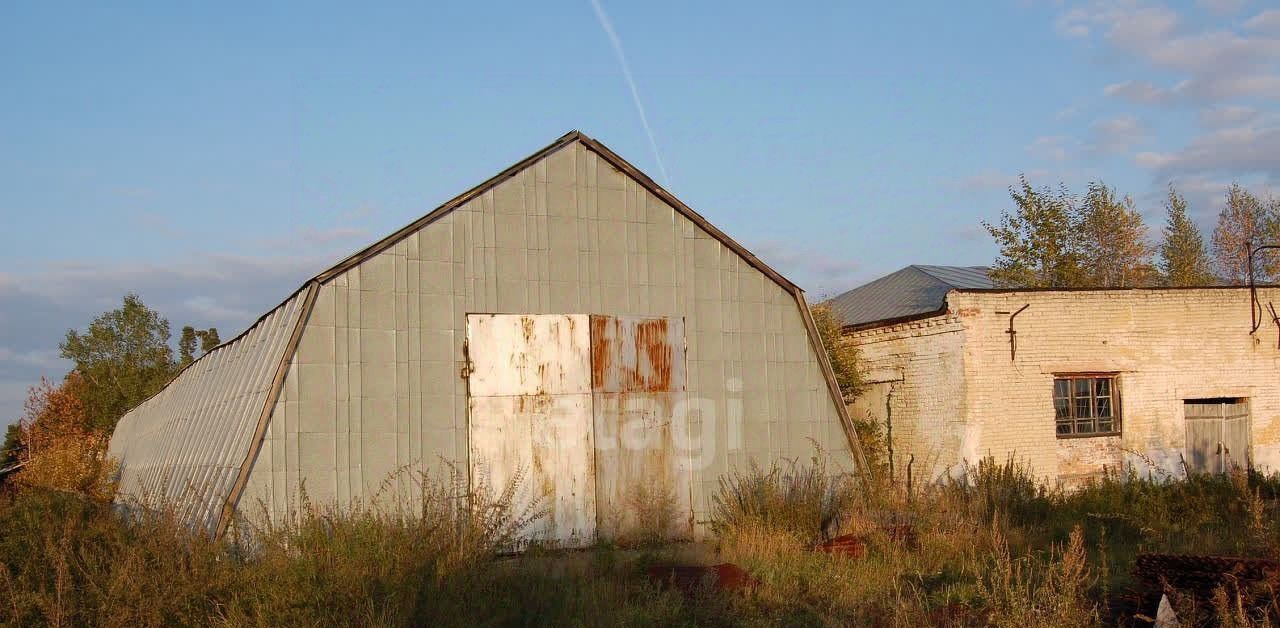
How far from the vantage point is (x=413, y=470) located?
1207cm

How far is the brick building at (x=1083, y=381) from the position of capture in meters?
16.9

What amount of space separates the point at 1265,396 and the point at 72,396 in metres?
39.2

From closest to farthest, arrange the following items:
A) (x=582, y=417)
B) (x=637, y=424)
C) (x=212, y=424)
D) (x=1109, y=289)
A: (x=212, y=424), (x=582, y=417), (x=637, y=424), (x=1109, y=289)

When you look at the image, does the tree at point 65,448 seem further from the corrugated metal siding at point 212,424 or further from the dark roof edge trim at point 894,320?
the dark roof edge trim at point 894,320

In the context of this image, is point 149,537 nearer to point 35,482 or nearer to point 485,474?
point 485,474

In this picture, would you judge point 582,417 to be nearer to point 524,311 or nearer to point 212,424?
point 524,311

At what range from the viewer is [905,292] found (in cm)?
2233

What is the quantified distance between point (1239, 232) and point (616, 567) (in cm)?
4032

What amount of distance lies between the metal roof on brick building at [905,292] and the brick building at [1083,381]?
235 centimetres

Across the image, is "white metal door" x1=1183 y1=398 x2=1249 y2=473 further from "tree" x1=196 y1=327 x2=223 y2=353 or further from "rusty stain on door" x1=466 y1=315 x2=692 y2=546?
"tree" x1=196 y1=327 x2=223 y2=353

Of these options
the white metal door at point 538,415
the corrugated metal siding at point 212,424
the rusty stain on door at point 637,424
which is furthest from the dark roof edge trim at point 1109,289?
the corrugated metal siding at point 212,424

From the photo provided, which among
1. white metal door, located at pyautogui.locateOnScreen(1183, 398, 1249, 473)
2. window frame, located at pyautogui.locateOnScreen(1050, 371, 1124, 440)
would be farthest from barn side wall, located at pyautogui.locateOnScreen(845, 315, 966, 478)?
white metal door, located at pyautogui.locateOnScreen(1183, 398, 1249, 473)

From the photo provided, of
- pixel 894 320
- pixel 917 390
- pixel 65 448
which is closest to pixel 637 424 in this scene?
pixel 917 390

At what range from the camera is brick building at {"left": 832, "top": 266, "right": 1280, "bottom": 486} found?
16.9 metres
